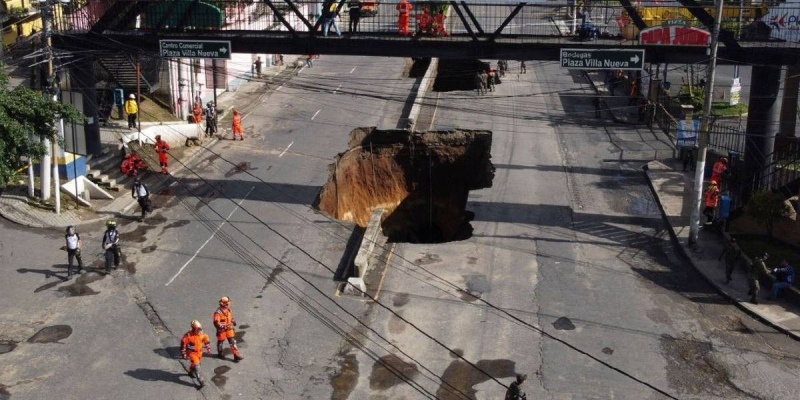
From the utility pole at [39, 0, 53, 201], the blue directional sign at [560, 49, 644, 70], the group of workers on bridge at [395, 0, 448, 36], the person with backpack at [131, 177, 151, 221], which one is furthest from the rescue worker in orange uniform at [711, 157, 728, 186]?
the utility pole at [39, 0, 53, 201]

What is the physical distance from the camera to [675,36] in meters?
27.9

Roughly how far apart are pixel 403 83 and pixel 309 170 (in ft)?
55.7

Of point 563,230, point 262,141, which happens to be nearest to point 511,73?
point 262,141

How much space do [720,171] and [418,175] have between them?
12.6 meters

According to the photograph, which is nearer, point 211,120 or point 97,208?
point 97,208

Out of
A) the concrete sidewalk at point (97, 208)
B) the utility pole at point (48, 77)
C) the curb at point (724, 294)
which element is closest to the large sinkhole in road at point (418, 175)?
the concrete sidewalk at point (97, 208)

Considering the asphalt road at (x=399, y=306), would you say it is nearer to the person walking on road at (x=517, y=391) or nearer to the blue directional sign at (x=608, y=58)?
the person walking on road at (x=517, y=391)

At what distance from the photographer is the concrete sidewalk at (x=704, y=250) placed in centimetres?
2373

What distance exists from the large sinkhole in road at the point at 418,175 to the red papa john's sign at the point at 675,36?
1091cm

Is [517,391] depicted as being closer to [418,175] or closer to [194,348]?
[194,348]

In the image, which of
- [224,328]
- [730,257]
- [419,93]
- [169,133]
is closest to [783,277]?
[730,257]

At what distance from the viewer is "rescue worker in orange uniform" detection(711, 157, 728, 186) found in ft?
103

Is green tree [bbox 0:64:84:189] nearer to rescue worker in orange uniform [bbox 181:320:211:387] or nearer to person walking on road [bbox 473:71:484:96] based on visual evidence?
rescue worker in orange uniform [bbox 181:320:211:387]

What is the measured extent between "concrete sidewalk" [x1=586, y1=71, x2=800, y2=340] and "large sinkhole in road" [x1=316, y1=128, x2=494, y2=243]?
7.20 m
